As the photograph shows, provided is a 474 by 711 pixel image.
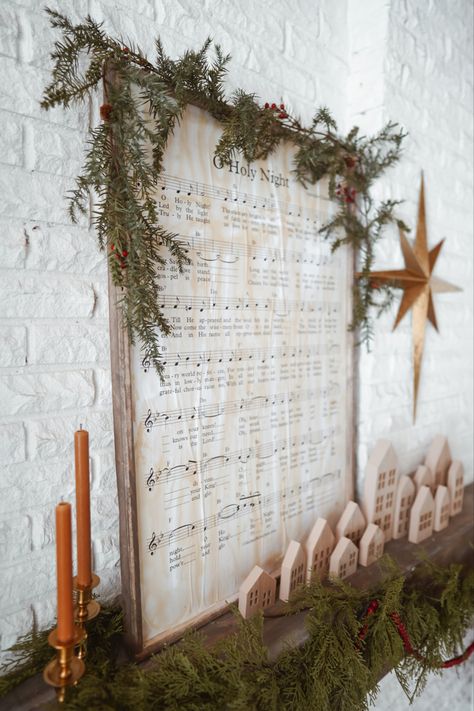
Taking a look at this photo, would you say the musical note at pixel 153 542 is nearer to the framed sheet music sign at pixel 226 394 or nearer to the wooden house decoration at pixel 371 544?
the framed sheet music sign at pixel 226 394

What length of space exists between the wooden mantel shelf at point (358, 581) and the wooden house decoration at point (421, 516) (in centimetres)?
2

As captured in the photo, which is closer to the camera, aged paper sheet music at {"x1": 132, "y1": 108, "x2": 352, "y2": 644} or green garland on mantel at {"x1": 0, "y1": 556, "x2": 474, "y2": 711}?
green garland on mantel at {"x1": 0, "y1": 556, "x2": 474, "y2": 711}

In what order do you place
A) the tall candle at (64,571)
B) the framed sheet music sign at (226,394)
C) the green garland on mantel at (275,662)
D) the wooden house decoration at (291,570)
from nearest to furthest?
the tall candle at (64,571), the green garland on mantel at (275,662), the framed sheet music sign at (226,394), the wooden house decoration at (291,570)

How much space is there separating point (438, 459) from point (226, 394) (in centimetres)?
81

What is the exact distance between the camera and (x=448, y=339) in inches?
60.3

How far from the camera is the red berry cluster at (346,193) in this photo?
3.69 ft

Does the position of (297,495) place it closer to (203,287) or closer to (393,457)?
(393,457)

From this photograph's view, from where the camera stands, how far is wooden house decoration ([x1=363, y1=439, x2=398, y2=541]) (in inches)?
45.2

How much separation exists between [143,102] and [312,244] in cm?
50

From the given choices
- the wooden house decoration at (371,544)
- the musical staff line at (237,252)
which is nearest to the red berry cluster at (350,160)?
the musical staff line at (237,252)

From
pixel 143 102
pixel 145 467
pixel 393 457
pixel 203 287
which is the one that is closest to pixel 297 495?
pixel 393 457

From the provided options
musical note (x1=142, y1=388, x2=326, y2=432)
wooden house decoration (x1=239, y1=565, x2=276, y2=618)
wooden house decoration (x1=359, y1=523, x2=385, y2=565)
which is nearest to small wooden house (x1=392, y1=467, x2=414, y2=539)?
wooden house decoration (x1=359, y1=523, x2=385, y2=565)

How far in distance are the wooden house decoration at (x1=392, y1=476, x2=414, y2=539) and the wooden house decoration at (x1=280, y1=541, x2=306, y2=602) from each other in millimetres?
384

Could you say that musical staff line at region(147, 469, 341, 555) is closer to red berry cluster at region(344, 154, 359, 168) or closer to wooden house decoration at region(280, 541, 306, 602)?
wooden house decoration at region(280, 541, 306, 602)
